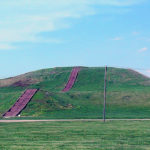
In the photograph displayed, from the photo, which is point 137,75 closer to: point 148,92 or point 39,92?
point 148,92

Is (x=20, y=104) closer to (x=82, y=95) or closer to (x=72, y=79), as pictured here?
(x=82, y=95)

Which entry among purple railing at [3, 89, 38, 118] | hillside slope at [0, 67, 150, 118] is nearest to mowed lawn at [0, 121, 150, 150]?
hillside slope at [0, 67, 150, 118]

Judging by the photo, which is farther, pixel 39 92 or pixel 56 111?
pixel 39 92

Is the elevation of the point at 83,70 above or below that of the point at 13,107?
above

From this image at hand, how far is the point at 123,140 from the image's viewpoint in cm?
1889

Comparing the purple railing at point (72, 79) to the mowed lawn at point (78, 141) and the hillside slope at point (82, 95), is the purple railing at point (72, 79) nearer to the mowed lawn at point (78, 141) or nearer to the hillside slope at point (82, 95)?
the hillside slope at point (82, 95)

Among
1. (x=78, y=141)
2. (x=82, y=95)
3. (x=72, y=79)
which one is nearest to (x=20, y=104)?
(x=82, y=95)

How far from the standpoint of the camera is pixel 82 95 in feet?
188

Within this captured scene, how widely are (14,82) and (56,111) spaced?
3653 centimetres

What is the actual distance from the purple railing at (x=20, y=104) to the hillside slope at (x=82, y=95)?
2.75ft

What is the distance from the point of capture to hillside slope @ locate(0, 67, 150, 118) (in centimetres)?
4441

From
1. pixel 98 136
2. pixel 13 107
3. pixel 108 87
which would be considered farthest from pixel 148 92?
pixel 98 136

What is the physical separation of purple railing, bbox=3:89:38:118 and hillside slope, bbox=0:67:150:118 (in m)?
0.84

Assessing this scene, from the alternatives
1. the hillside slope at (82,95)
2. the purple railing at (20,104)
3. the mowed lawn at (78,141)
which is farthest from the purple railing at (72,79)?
the mowed lawn at (78,141)
